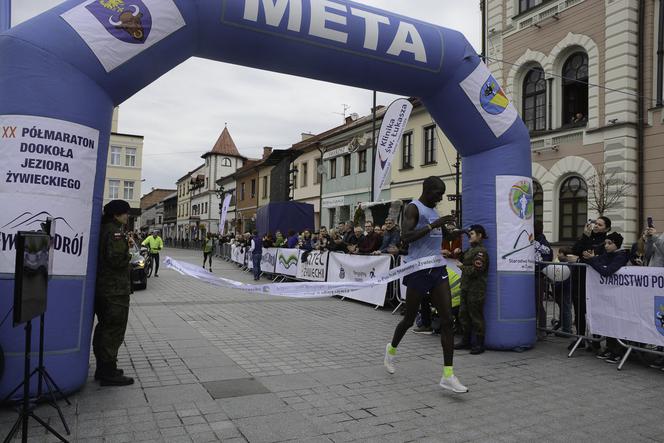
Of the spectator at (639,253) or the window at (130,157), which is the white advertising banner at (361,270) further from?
the window at (130,157)

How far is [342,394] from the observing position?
4617mm

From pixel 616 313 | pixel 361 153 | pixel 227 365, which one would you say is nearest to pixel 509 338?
pixel 616 313

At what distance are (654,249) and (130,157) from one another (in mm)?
58760

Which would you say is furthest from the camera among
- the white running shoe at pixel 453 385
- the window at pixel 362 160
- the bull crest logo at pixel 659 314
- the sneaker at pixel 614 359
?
the window at pixel 362 160

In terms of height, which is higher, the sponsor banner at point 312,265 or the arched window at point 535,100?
the arched window at point 535,100

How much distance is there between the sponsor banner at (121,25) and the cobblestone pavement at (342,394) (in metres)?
→ 2.98

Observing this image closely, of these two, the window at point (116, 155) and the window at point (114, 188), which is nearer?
the window at point (114, 188)

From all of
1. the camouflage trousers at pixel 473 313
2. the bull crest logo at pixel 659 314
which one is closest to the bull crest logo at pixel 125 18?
the camouflage trousers at pixel 473 313

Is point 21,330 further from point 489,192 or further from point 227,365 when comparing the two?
point 489,192

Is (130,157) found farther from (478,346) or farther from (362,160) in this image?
(478,346)

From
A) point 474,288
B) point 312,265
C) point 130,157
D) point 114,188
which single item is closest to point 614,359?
point 474,288

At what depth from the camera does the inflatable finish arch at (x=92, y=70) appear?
13.5 feet

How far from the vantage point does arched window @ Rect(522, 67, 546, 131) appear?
1784 cm

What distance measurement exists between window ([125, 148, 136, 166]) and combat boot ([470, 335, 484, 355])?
57.5 m
